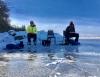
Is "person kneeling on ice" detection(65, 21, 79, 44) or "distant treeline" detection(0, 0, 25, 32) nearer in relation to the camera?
"person kneeling on ice" detection(65, 21, 79, 44)

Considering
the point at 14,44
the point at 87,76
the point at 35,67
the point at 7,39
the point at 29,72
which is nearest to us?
the point at 87,76

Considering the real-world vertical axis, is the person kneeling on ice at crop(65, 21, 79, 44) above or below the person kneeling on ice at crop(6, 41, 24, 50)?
above

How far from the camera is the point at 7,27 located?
82.6 m

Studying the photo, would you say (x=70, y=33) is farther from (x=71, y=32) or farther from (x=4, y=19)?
(x=4, y=19)

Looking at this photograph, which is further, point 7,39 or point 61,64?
point 7,39

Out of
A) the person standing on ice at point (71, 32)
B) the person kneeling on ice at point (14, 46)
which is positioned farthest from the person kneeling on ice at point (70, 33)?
the person kneeling on ice at point (14, 46)

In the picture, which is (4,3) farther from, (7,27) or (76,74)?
(76,74)

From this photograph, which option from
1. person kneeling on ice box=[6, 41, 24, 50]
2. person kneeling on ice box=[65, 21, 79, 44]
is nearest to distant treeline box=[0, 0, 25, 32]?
person kneeling on ice box=[65, 21, 79, 44]

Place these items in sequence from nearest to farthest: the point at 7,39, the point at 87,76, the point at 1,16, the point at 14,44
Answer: the point at 87,76, the point at 14,44, the point at 7,39, the point at 1,16

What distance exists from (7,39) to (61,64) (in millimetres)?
17783

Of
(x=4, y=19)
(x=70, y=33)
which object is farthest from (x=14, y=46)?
(x=4, y=19)

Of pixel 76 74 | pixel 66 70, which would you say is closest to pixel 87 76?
pixel 76 74

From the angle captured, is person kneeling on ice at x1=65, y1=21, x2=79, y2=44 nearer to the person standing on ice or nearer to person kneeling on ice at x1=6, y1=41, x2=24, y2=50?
the person standing on ice

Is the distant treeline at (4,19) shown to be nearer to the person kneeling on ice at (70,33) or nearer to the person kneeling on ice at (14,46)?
the person kneeling on ice at (70,33)
